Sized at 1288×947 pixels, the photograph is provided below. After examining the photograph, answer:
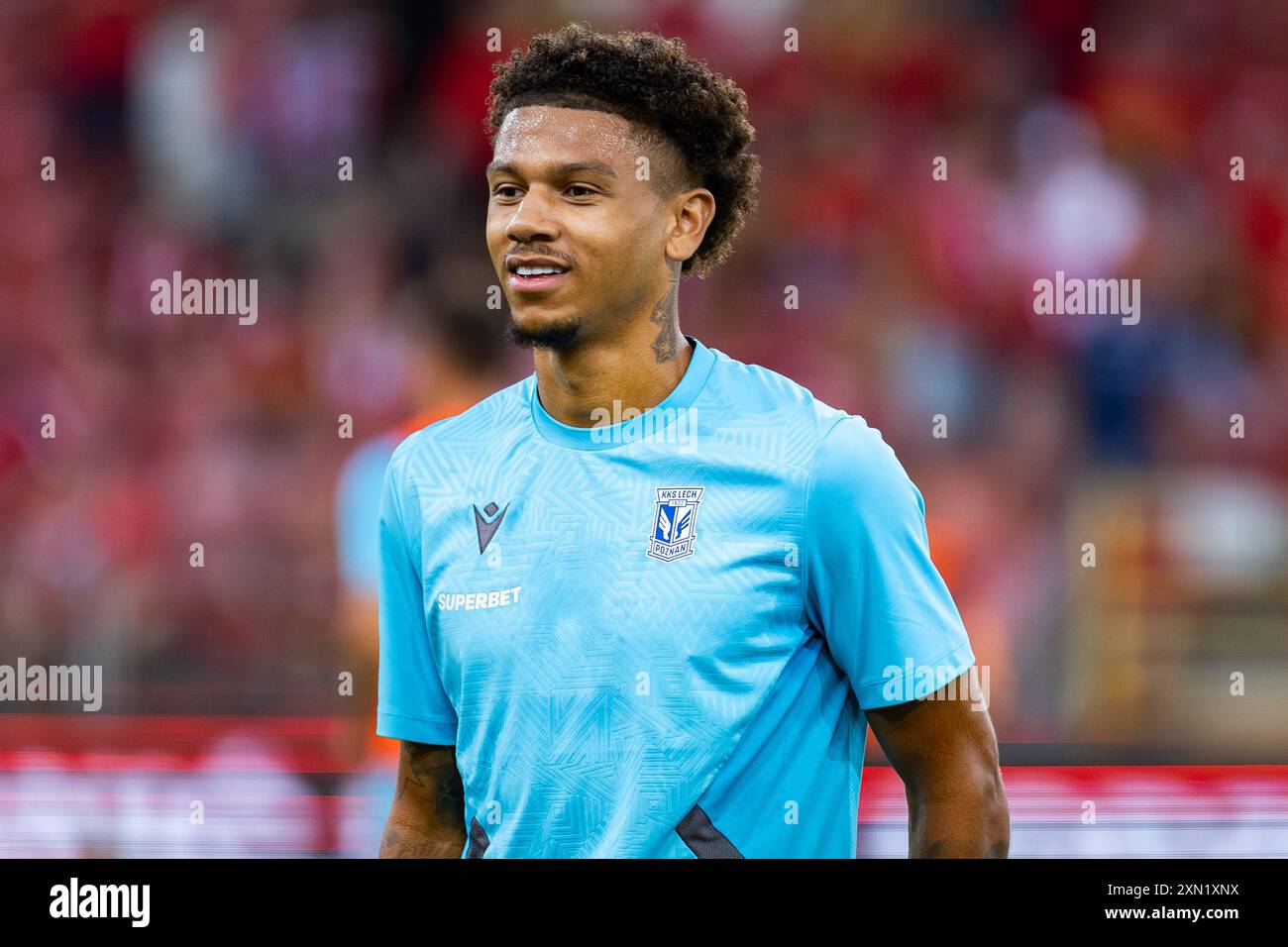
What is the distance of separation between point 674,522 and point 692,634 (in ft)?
0.59

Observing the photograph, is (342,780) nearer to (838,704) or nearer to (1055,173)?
(838,704)

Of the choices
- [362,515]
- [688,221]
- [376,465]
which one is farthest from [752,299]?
[688,221]

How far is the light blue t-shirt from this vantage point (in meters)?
1.97

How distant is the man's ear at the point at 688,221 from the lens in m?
2.31

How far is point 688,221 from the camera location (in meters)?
2.35

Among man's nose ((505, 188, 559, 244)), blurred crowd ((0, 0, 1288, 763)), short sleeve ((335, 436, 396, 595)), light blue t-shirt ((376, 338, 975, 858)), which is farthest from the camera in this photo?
blurred crowd ((0, 0, 1288, 763))

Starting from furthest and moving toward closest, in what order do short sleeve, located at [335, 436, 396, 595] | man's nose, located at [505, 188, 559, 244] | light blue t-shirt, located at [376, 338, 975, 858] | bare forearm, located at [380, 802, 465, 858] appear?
short sleeve, located at [335, 436, 396, 595] < bare forearm, located at [380, 802, 465, 858] < man's nose, located at [505, 188, 559, 244] < light blue t-shirt, located at [376, 338, 975, 858]

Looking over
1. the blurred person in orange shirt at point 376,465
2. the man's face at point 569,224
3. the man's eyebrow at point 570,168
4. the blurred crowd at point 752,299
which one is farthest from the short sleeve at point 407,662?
the blurred crowd at point 752,299

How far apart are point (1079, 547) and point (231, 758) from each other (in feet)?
10.5

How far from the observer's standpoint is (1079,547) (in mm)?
5352

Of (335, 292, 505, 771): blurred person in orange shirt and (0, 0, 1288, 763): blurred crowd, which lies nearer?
(335, 292, 505, 771): blurred person in orange shirt

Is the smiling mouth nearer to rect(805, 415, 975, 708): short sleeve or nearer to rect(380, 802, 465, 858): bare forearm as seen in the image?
rect(805, 415, 975, 708): short sleeve

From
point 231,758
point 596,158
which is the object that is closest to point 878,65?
point 231,758

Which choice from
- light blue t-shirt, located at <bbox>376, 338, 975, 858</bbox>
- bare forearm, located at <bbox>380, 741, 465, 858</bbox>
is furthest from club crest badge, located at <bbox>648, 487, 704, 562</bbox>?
bare forearm, located at <bbox>380, 741, 465, 858</bbox>
